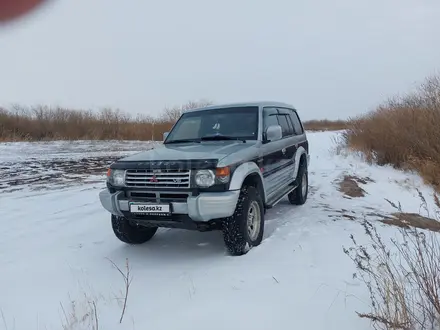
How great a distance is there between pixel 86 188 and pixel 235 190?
5921 mm

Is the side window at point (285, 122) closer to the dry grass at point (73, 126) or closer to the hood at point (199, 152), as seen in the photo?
the hood at point (199, 152)

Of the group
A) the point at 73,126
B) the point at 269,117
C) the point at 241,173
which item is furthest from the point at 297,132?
the point at 73,126

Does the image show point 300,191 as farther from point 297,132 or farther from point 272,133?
point 272,133

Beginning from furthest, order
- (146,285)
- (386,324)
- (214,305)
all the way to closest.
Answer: (146,285) < (214,305) < (386,324)

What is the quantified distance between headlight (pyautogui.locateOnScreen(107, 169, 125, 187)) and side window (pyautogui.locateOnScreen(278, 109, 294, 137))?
3031 millimetres

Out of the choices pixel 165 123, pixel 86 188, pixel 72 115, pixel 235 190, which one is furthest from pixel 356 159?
pixel 72 115

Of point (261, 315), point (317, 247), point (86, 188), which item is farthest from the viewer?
point (86, 188)

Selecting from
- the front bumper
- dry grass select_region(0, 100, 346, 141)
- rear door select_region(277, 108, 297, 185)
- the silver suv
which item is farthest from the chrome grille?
dry grass select_region(0, 100, 346, 141)

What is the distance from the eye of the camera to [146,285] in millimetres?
3441

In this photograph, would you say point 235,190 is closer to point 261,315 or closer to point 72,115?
point 261,315

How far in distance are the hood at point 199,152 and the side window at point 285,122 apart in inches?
63.2

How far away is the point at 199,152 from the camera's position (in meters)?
4.09

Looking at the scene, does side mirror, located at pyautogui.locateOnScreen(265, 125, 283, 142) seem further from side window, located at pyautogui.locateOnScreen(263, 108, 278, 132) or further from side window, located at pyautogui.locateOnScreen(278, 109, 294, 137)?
side window, located at pyautogui.locateOnScreen(278, 109, 294, 137)

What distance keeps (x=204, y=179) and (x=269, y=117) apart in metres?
2.27
